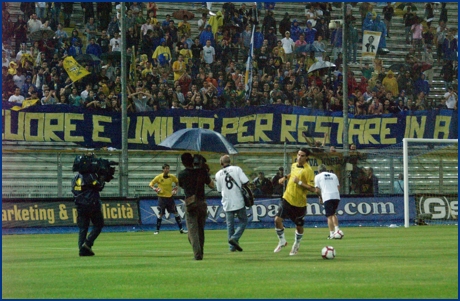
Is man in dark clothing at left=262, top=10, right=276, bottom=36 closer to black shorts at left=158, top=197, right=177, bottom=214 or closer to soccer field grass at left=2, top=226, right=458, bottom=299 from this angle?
black shorts at left=158, top=197, right=177, bottom=214

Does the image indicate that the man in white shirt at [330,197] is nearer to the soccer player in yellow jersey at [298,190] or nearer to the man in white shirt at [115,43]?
the soccer player in yellow jersey at [298,190]

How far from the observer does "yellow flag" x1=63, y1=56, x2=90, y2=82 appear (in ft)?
113

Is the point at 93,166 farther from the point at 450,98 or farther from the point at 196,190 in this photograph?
the point at 450,98

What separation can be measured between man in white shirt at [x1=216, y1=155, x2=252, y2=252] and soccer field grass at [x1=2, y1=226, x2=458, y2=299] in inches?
15.9

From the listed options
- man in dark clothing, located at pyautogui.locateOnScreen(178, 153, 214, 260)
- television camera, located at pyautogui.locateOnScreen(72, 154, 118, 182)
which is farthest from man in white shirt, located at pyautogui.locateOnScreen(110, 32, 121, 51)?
man in dark clothing, located at pyautogui.locateOnScreen(178, 153, 214, 260)

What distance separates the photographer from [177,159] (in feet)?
112

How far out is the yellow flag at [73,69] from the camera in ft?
113

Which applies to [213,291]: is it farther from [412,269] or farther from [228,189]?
[228,189]

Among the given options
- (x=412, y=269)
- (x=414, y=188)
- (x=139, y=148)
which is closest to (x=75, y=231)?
(x=139, y=148)

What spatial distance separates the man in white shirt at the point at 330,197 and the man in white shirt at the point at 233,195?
587 centimetres

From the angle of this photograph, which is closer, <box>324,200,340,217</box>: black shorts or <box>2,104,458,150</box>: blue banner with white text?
<box>324,200,340,217</box>: black shorts

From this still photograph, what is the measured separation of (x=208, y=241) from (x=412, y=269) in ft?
36.8

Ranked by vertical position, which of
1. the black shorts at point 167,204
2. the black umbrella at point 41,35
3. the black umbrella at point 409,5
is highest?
the black umbrella at point 409,5

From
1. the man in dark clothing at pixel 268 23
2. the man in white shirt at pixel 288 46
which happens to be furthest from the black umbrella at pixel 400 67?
the man in dark clothing at pixel 268 23
